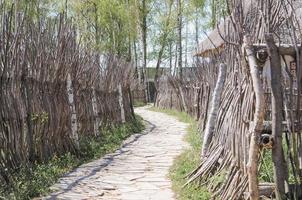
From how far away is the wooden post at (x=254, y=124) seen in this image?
3.88 metres

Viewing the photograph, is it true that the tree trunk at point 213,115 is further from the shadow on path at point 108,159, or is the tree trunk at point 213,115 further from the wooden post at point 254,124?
the wooden post at point 254,124

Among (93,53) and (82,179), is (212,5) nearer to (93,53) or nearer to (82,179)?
(93,53)

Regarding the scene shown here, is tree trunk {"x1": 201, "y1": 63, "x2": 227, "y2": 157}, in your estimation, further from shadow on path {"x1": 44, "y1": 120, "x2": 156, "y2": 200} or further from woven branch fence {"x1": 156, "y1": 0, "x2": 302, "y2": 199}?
shadow on path {"x1": 44, "y1": 120, "x2": 156, "y2": 200}

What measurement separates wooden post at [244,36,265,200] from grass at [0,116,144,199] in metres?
2.68

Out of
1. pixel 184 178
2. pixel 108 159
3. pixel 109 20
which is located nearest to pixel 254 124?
pixel 184 178

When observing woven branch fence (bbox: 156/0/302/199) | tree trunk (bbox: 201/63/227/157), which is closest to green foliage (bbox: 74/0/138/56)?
tree trunk (bbox: 201/63/227/157)

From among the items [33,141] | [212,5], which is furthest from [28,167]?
[212,5]

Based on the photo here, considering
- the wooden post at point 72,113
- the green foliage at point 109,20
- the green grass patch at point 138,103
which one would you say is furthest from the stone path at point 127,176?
the green foliage at point 109,20

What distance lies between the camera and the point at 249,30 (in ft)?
14.8

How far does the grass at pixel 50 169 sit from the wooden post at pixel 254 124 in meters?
2.68

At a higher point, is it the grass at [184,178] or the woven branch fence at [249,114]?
the woven branch fence at [249,114]

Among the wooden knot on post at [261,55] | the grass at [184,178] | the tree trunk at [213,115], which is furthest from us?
the tree trunk at [213,115]

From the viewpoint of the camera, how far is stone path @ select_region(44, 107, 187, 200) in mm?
5801

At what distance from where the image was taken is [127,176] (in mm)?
6957
